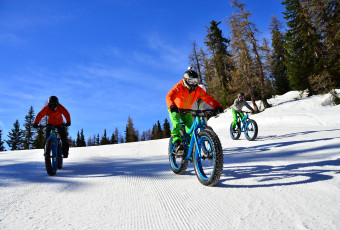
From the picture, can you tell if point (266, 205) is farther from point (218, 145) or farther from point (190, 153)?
point (190, 153)

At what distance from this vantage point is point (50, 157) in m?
4.32

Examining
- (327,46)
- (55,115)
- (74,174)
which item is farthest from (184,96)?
(327,46)

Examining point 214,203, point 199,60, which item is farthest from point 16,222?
point 199,60

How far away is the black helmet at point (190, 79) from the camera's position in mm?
3945

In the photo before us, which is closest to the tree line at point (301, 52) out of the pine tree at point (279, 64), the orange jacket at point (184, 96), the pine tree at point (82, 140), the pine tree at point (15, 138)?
the pine tree at point (279, 64)

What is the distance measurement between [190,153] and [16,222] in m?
2.50

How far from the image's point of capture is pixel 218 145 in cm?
264

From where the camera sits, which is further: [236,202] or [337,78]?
[337,78]

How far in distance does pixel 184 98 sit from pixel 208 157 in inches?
66.4

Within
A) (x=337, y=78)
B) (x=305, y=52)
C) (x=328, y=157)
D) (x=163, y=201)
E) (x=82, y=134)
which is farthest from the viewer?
(x=82, y=134)

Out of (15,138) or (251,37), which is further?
(15,138)

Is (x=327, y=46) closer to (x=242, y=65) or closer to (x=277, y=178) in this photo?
(x=242, y=65)

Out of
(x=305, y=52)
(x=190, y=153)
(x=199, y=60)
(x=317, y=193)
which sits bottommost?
(x=317, y=193)

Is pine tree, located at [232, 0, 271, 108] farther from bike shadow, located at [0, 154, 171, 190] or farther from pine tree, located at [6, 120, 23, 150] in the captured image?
pine tree, located at [6, 120, 23, 150]
